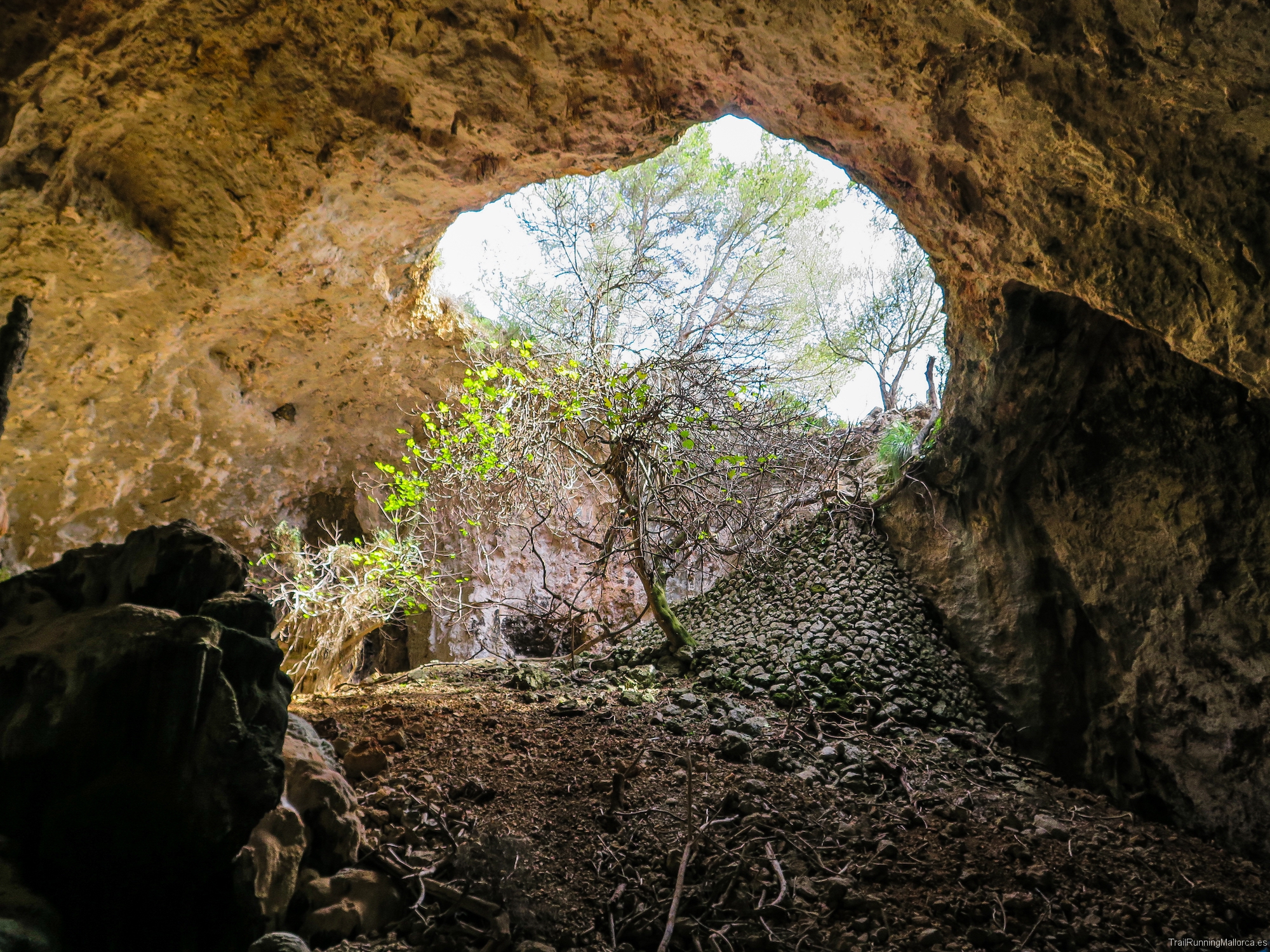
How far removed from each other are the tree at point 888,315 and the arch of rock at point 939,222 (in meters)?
4.98

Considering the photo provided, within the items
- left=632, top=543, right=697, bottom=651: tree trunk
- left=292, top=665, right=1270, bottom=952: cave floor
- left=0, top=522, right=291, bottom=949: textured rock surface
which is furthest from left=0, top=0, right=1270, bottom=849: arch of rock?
left=0, top=522, right=291, bottom=949: textured rock surface

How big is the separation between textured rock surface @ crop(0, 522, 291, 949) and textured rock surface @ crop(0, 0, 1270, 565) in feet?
10.1

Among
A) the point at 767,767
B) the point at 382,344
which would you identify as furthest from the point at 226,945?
the point at 382,344

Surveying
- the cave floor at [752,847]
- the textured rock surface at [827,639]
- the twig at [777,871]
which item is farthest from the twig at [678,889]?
the textured rock surface at [827,639]

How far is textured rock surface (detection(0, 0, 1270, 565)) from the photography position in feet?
7.52

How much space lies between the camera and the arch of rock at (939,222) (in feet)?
7.89

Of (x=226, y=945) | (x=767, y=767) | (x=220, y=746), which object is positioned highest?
(x=220, y=746)

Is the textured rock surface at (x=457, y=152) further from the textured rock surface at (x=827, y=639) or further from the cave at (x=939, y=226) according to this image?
the textured rock surface at (x=827, y=639)

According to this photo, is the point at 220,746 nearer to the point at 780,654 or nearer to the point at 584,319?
the point at 780,654

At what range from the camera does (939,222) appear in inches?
153

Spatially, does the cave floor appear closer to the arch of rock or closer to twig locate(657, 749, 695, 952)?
twig locate(657, 749, 695, 952)

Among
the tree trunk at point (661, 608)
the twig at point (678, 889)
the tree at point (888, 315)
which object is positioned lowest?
the twig at point (678, 889)

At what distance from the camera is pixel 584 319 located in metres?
6.89

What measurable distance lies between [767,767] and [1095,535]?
2.57 m
